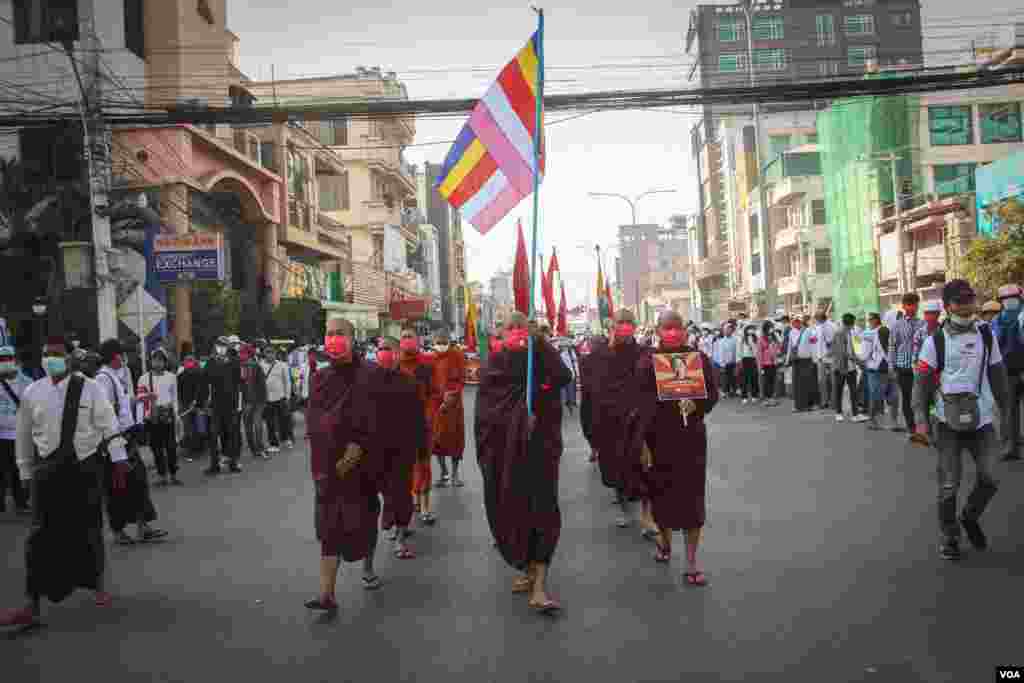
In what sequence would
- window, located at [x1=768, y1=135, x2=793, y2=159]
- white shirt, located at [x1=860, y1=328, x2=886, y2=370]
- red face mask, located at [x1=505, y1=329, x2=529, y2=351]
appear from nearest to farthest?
red face mask, located at [x1=505, y1=329, x2=529, y2=351], white shirt, located at [x1=860, y1=328, x2=886, y2=370], window, located at [x1=768, y1=135, x2=793, y2=159]

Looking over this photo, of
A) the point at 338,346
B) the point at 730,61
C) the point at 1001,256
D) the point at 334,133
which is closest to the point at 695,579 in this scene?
the point at 338,346

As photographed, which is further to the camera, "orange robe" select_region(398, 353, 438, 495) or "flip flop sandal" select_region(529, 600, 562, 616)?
"orange robe" select_region(398, 353, 438, 495)

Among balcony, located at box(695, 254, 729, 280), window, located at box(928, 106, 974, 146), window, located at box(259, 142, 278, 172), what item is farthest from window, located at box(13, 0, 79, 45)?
balcony, located at box(695, 254, 729, 280)

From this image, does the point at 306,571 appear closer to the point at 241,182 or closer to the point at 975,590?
the point at 975,590

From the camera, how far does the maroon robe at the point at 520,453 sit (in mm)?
5879

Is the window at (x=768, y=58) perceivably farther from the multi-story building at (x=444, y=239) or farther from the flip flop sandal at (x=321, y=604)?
the flip flop sandal at (x=321, y=604)

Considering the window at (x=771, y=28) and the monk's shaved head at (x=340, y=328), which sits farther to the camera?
the window at (x=771, y=28)

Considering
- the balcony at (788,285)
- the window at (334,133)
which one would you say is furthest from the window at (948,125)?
the window at (334,133)

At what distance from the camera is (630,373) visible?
8.27m

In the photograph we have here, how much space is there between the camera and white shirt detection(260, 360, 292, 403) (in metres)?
16.6

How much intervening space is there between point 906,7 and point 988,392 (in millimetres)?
102708

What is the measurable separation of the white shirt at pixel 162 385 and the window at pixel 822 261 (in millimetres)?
50968

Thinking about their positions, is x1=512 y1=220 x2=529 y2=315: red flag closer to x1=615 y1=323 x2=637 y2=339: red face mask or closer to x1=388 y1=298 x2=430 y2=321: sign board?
x1=615 y1=323 x2=637 y2=339: red face mask

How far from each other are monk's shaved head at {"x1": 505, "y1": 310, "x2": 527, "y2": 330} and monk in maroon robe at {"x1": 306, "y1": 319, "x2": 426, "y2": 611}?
3.21ft
